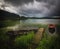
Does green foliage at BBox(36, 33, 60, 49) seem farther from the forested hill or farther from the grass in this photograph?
the forested hill

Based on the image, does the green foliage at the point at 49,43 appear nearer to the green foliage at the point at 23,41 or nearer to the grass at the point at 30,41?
the grass at the point at 30,41

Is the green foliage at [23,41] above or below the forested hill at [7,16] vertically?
below

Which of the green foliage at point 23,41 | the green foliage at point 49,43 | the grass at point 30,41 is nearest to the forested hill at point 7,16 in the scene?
the grass at point 30,41

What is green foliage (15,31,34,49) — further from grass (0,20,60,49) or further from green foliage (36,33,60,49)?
green foliage (36,33,60,49)

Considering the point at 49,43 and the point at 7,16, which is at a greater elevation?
the point at 7,16

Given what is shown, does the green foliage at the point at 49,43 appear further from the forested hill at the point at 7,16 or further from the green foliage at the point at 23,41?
the forested hill at the point at 7,16

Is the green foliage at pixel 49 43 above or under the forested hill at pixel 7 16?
under

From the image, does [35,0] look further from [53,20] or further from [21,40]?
[21,40]

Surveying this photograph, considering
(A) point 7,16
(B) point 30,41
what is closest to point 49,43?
(B) point 30,41

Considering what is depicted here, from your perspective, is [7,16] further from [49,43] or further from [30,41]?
[49,43]

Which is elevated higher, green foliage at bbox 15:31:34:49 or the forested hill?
the forested hill

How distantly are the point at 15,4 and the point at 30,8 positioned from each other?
146 mm

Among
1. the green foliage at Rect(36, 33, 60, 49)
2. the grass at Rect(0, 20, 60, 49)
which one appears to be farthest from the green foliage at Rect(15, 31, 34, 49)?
the green foliage at Rect(36, 33, 60, 49)

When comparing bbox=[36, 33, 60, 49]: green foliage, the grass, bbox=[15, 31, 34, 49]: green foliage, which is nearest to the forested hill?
the grass
